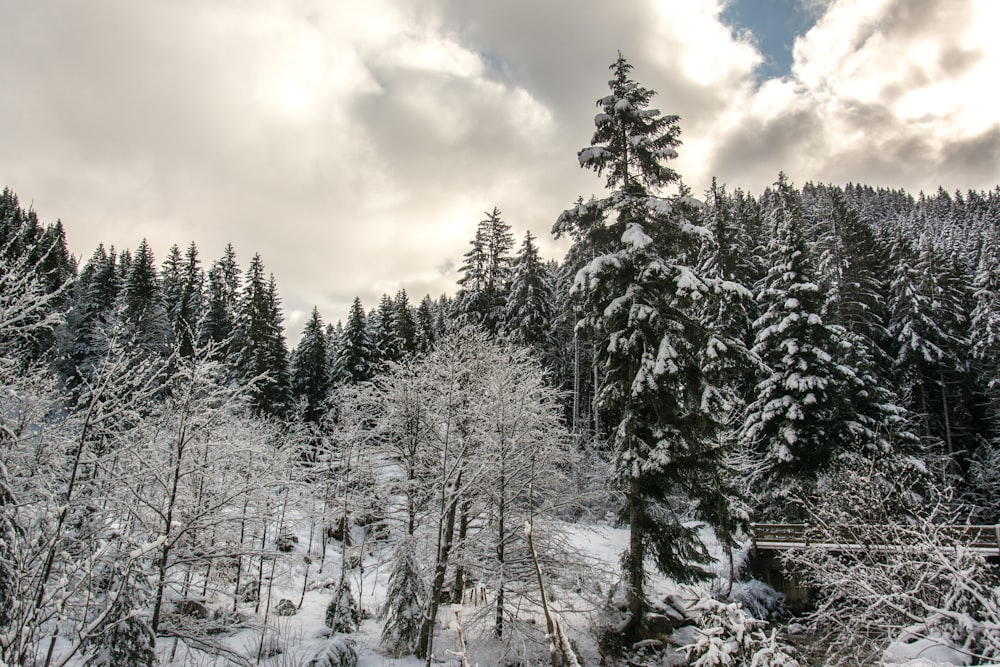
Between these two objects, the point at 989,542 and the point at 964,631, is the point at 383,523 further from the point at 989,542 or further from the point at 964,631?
the point at 989,542

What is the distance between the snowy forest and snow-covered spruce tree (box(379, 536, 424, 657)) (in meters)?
0.09

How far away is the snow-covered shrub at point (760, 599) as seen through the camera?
18531mm

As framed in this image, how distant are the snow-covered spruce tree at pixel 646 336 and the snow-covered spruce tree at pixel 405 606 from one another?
5742 mm

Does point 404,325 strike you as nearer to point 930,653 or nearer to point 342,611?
point 342,611

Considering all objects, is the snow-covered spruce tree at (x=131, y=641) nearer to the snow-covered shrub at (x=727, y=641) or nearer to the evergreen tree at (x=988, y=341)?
the snow-covered shrub at (x=727, y=641)

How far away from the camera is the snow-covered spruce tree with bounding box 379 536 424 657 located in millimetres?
13938

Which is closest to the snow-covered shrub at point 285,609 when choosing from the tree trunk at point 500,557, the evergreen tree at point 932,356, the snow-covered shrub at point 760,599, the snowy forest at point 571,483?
the snowy forest at point 571,483

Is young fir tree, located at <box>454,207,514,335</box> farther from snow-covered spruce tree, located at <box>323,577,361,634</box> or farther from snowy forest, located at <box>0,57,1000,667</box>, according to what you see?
snow-covered spruce tree, located at <box>323,577,361,634</box>

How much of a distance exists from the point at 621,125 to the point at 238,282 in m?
56.2

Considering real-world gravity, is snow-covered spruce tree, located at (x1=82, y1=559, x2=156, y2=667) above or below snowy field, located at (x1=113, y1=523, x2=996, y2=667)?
above

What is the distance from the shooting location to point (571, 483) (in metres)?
20.5

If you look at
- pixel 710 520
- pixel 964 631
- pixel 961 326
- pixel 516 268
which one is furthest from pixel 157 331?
pixel 961 326

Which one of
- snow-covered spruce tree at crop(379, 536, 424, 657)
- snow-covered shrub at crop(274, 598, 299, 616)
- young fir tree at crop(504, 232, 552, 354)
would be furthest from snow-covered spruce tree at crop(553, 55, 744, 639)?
young fir tree at crop(504, 232, 552, 354)

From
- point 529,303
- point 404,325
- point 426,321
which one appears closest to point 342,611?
point 529,303
